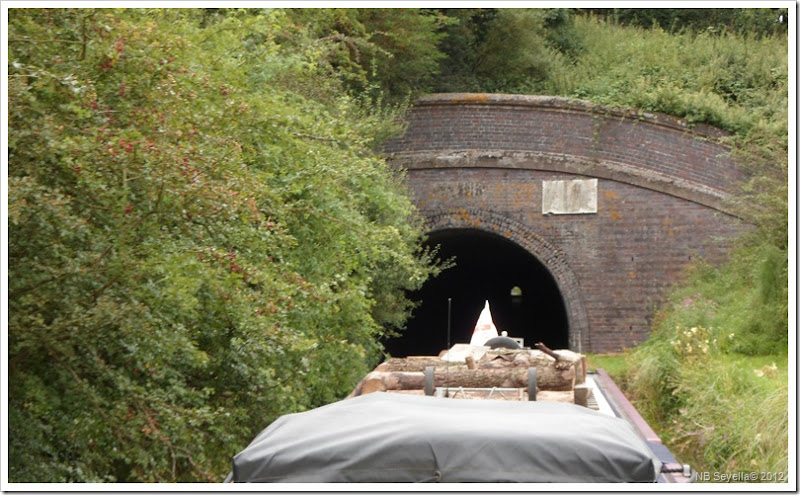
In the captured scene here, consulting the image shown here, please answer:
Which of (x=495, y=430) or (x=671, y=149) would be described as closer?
(x=495, y=430)

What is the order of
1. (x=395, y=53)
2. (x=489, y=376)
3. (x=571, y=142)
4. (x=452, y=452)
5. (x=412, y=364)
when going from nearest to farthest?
1. (x=452, y=452)
2. (x=489, y=376)
3. (x=412, y=364)
4. (x=571, y=142)
5. (x=395, y=53)

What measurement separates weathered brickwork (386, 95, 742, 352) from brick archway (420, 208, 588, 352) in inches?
0.6

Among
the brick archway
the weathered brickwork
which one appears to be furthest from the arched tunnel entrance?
the weathered brickwork

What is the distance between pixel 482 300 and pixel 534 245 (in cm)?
901

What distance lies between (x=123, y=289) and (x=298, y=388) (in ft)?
8.83

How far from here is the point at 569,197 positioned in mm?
16656

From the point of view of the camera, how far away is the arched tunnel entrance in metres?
21.9

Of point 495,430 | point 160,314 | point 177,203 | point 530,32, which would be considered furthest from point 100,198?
point 530,32

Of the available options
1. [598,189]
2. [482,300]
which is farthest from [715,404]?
[482,300]

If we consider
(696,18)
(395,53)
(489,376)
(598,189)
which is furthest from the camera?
(696,18)

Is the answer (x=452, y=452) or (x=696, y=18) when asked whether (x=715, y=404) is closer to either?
(x=452, y=452)

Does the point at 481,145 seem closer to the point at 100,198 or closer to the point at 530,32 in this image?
the point at 530,32

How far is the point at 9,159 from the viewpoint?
20.5 feet

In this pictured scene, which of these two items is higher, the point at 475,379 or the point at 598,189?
the point at 598,189
